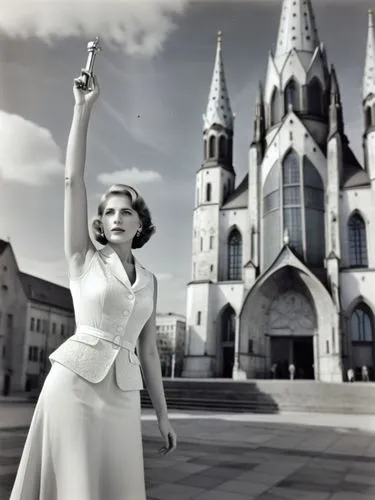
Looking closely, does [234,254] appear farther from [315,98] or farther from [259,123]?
[315,98]

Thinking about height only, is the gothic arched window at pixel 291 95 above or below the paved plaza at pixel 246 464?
above

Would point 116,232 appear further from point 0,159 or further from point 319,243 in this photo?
point 319,243

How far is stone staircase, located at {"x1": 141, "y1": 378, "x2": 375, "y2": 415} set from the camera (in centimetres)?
857

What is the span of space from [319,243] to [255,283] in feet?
7.52

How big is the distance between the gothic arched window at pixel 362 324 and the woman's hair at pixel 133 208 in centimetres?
1225

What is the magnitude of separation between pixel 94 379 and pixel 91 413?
96 mm

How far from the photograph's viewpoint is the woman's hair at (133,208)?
5.21 feet

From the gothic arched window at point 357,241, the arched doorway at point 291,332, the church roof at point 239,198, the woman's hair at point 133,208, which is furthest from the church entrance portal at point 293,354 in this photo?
the woman's hair at point 133,208

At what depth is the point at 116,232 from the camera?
1.54 metres

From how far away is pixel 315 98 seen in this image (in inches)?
622

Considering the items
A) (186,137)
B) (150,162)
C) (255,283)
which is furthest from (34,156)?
(255,283)

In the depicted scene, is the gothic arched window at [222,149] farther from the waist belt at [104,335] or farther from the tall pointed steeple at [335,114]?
the waist belt at [104,335]

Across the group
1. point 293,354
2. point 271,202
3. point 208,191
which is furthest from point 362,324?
point 208,191

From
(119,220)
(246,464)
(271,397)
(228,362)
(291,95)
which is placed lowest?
(271,397)
